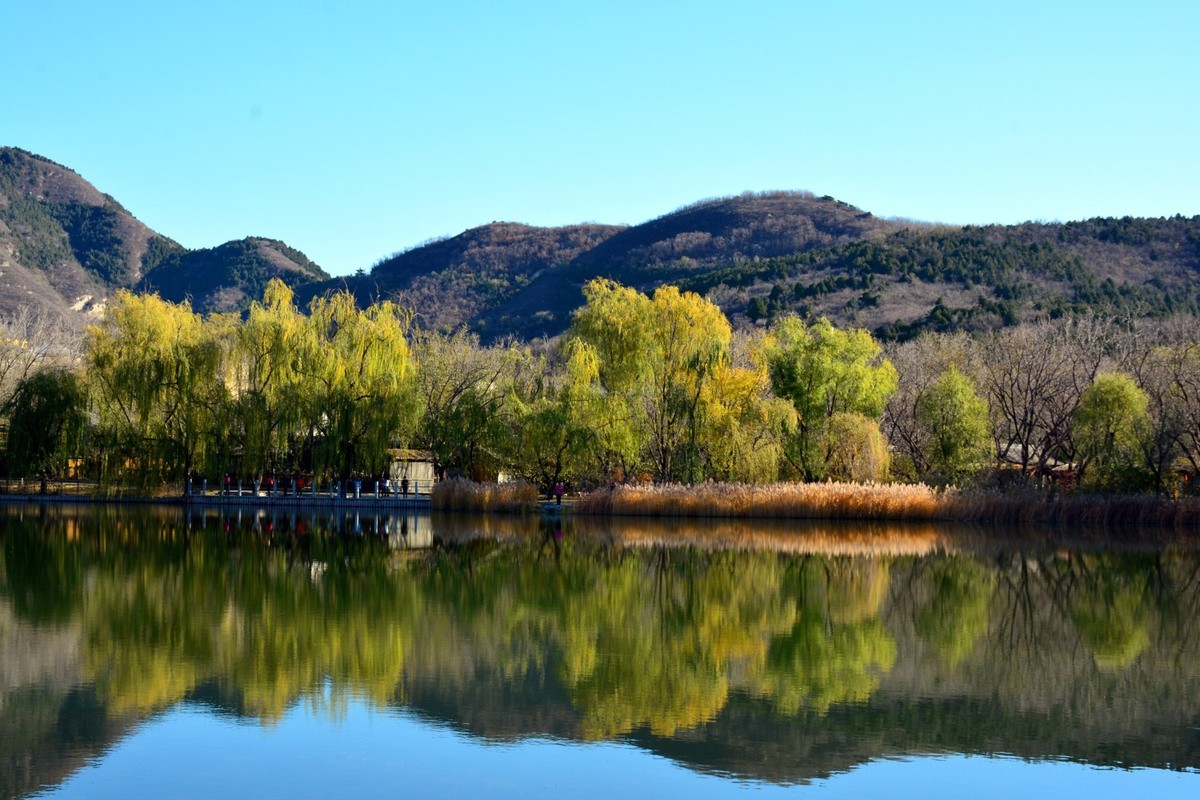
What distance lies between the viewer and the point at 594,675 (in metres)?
14.7

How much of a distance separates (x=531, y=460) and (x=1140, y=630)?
2899 cm

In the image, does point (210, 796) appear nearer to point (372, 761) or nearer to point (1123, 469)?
point (372, 761)

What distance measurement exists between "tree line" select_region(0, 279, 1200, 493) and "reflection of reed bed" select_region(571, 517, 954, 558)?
436cm

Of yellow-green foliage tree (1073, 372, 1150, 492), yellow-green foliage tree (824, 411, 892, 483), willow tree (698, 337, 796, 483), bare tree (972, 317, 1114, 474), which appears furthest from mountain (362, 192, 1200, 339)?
willow tree (698, 337, 796, 483)

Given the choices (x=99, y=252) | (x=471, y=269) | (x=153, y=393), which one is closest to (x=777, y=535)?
(x=153, y=393)

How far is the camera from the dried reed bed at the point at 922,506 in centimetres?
3647

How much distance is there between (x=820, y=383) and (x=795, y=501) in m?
6.31

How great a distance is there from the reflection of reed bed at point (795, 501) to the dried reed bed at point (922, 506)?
3 centimetres

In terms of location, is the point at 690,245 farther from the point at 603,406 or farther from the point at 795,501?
the point at 795,501

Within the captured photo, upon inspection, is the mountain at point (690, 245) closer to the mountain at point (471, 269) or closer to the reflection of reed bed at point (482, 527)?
the mountain at point (471, 269)

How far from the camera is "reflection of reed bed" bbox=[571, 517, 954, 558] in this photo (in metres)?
30.0

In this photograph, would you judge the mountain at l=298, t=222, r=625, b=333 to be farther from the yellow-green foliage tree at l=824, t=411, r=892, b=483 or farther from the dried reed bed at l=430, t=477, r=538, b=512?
the yellow-green foliage tree at l=824, t=411, r=892, b=483

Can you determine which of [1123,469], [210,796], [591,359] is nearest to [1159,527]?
[1123,469]

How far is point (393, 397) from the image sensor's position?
1790 inches
